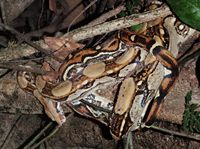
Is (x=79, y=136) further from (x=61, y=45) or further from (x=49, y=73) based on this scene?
(x=61, y=45)

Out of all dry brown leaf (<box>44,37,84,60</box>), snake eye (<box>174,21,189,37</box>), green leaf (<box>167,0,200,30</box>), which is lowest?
snake eye (<box>174,21,189,37</box>)

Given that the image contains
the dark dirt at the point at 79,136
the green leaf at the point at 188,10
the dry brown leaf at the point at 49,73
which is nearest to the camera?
the green leaf at the point at 188,10

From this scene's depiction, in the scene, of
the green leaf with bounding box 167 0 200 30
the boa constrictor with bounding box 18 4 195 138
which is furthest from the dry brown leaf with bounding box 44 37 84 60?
the green leaf with bounding box 167 0 200 30

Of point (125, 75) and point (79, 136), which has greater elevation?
point (125, 75)

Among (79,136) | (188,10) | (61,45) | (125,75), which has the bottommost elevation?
(79,136)

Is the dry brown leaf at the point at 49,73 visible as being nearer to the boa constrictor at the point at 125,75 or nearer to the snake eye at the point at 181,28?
the boa constrictor at the point at 125,75

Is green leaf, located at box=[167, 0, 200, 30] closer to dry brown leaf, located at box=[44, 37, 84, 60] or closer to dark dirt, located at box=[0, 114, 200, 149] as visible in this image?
dry brown leaf, located at box=[44, 37, 84, 60]

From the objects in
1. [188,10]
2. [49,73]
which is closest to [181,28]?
[188,10]

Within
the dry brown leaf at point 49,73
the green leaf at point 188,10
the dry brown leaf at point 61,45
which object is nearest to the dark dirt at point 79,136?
the dry brown leaf at point 49,73
